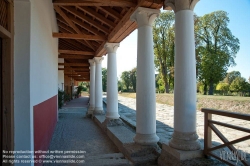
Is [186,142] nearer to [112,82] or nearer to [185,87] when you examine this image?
[185,87]

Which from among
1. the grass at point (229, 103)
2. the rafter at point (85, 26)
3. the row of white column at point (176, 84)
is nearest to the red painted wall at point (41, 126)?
the row of white column at point (176, 84)

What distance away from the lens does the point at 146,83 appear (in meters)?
3.64

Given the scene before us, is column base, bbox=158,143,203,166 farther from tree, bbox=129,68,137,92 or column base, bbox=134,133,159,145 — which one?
tree, bbox=129,68,137,92

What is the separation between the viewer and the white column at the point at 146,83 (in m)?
3.60

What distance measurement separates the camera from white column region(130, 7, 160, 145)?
3.60 meters

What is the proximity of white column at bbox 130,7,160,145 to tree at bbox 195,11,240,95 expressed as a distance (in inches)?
760

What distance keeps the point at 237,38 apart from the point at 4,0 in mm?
25313

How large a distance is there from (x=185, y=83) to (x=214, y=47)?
2213 centimetres

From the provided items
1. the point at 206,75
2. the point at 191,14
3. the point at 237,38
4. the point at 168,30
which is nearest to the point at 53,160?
the point at 191,14

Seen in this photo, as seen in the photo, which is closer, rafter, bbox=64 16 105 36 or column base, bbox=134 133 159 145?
column base, bbox=134 133 159 145

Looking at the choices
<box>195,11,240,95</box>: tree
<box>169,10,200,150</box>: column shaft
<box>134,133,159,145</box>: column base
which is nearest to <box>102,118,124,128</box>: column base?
<box>134,133,159,145</box>: column base

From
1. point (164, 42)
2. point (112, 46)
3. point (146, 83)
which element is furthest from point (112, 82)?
point (164, 42)

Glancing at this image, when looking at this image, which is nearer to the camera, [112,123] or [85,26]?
[112,123]

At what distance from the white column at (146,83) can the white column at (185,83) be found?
83 centimetres
